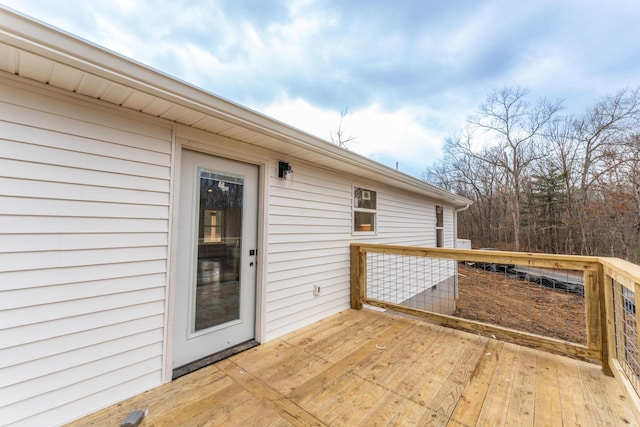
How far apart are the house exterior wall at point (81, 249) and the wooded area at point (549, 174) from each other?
52.5ft

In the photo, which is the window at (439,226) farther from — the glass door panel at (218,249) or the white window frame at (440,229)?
the glass door panel at (218,249)

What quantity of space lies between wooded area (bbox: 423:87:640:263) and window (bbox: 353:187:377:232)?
1262 cm

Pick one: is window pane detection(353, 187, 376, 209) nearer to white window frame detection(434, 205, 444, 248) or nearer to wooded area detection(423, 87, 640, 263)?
white window frame detection(434, 205, 444, 248)

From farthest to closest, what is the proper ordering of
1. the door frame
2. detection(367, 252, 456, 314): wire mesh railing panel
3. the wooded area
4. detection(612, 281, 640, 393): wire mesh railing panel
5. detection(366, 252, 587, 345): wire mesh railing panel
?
the wooded area, detection(366, 252, 587, 345): wire mesh railing panel, detection(367, 252, 456, 314): wire mesh railing panel, the door frame, detection(612, 281, 640, 393): wire mesh railing panel

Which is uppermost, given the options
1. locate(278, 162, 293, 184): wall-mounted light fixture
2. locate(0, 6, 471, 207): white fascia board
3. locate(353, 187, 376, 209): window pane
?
locate(0, 6, 471, 207): white fascia board

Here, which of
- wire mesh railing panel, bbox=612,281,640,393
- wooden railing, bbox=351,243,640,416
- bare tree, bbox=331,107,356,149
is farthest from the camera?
bare tree, bbox=331,107,356,149

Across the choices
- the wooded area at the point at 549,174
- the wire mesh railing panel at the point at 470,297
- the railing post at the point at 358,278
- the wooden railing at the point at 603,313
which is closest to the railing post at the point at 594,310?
the wooden railing at the point at 603,313

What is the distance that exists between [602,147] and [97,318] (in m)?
17.7

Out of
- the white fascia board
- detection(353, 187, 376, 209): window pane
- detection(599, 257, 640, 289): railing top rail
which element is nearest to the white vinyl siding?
detection(353, 187, 376, 209): window pane

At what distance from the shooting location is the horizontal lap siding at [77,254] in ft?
5.07

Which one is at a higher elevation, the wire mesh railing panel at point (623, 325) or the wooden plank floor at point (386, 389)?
the wire mesh railing panel at point (623, 325)

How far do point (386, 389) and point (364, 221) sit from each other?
9.52 ft

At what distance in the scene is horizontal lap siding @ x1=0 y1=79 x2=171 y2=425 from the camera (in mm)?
1544

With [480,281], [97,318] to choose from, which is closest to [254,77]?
[97,318]
